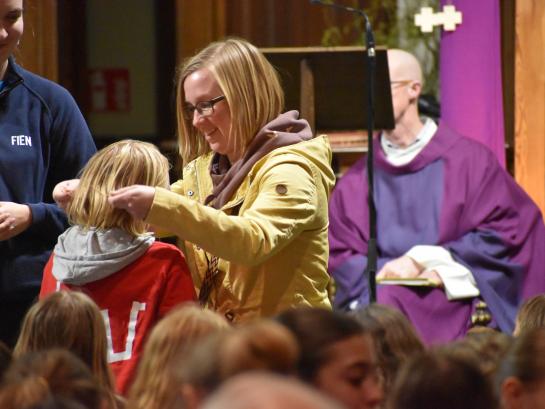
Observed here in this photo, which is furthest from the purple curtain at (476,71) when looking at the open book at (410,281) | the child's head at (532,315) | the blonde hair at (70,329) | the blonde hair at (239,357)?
the blonde hair at (239,357)

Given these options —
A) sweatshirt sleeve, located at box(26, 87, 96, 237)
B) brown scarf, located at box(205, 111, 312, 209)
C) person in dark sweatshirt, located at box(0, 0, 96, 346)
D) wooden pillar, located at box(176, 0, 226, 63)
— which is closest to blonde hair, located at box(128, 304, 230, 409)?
brown scarf, located at box(205, 111, 312, 209)

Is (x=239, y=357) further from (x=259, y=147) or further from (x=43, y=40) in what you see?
(x=43, y=40)

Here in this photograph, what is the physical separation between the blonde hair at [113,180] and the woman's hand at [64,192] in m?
0.03

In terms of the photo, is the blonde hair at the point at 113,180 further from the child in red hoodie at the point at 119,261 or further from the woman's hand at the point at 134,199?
the woman's hand at the point at 134,199

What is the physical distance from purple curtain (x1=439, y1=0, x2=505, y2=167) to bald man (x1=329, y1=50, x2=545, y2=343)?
0.61 feet

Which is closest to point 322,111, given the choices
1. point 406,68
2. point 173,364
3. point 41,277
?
point 406,68

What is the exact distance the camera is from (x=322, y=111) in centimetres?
639

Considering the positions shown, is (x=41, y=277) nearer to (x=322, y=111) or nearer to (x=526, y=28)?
(x=322, y=111)

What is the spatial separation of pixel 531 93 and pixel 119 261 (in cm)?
390

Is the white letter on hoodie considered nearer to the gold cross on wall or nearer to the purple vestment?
the purple vestment

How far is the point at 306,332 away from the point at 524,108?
4.59 meters

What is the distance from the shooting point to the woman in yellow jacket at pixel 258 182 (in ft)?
12.3

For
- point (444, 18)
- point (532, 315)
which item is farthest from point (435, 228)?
point (532, 315)

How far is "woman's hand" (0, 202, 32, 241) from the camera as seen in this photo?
3.79 meters
